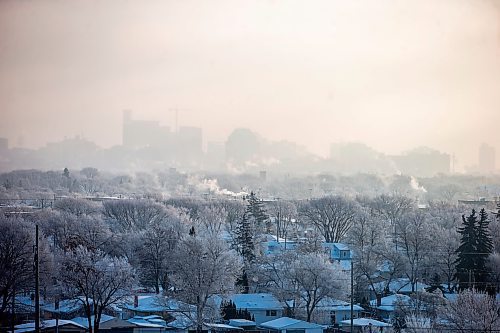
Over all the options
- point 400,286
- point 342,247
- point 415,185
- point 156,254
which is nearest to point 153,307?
point 156,254

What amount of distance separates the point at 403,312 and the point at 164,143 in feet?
206

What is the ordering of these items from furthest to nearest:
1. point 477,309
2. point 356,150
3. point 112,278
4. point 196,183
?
1. point 356,150
2. point 196,183
3. point 112,278
4. point 477,309

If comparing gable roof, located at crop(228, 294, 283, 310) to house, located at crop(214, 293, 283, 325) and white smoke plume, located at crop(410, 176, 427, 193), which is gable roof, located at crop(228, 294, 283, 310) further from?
white smoke plume, located at crop(410, 176, 427, 193)

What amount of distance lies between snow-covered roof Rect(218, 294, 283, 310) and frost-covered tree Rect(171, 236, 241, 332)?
0.51m

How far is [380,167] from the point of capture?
76.8 meters

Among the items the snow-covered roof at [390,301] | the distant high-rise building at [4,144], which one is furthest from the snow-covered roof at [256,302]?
the distant high-rise building at [4,144]

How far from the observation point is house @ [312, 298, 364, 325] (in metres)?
17.4

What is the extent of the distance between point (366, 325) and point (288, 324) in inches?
61.2

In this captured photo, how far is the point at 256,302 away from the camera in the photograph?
18234 mm

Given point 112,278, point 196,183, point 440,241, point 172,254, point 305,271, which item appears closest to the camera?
point 112,278

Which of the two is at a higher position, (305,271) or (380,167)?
(380,167)

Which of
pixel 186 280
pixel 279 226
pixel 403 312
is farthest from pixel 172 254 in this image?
pixel 279 226

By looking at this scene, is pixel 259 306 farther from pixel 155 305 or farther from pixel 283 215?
pixel 283 215

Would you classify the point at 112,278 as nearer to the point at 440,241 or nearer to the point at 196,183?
the point at 440,241
